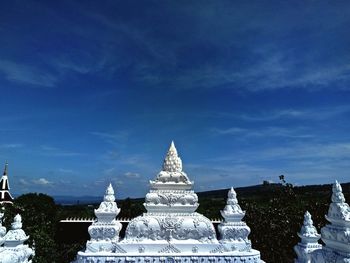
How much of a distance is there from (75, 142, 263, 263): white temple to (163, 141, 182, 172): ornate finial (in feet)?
2.01

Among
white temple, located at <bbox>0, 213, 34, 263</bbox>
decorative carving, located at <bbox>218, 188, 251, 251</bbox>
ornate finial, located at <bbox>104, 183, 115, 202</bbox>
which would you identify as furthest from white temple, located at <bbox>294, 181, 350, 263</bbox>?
white temple, located at <bbox>0, 213, 34, 263</bbox>

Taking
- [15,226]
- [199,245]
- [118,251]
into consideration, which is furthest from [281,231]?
[15,226]

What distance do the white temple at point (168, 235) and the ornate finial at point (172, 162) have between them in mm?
611

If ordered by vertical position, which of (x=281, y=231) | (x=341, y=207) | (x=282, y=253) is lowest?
(x=282, y=253)

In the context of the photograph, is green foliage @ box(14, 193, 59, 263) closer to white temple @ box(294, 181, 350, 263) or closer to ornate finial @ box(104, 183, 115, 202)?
ornate finial @ box(104, 183, 115, 202)

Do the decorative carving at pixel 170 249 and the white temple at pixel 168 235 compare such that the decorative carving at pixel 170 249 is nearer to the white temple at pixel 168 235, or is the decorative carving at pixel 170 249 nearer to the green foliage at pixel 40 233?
the white temple at pixel 168 235

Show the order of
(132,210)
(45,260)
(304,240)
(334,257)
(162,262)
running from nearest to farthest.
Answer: (334,257)
(162,262)
(304,240)
(45,260)
(132,210)

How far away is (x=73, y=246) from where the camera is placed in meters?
21.2

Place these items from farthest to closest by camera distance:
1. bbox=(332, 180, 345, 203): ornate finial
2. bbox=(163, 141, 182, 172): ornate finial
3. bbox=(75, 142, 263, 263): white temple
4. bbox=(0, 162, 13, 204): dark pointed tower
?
bbox=(0, 162, 13, 204): dark pointed tower
bbox=(163, 141, 182, 172): ornate finial
bbox=(75, 142, 263, 263): white temple
bbox=(332, 180, 345, 203): ornate finial

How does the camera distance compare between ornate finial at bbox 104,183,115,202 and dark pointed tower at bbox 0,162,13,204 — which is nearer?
ornate finial at bbox 104,183,115,202

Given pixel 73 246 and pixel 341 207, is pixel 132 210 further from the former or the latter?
pixel 341 207

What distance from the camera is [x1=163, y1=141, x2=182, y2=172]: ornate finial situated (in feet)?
37.5

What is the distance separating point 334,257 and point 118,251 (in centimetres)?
623

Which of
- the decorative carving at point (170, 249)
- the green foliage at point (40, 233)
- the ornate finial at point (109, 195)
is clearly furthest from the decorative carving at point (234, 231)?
the green foliage at point (40, 233)
